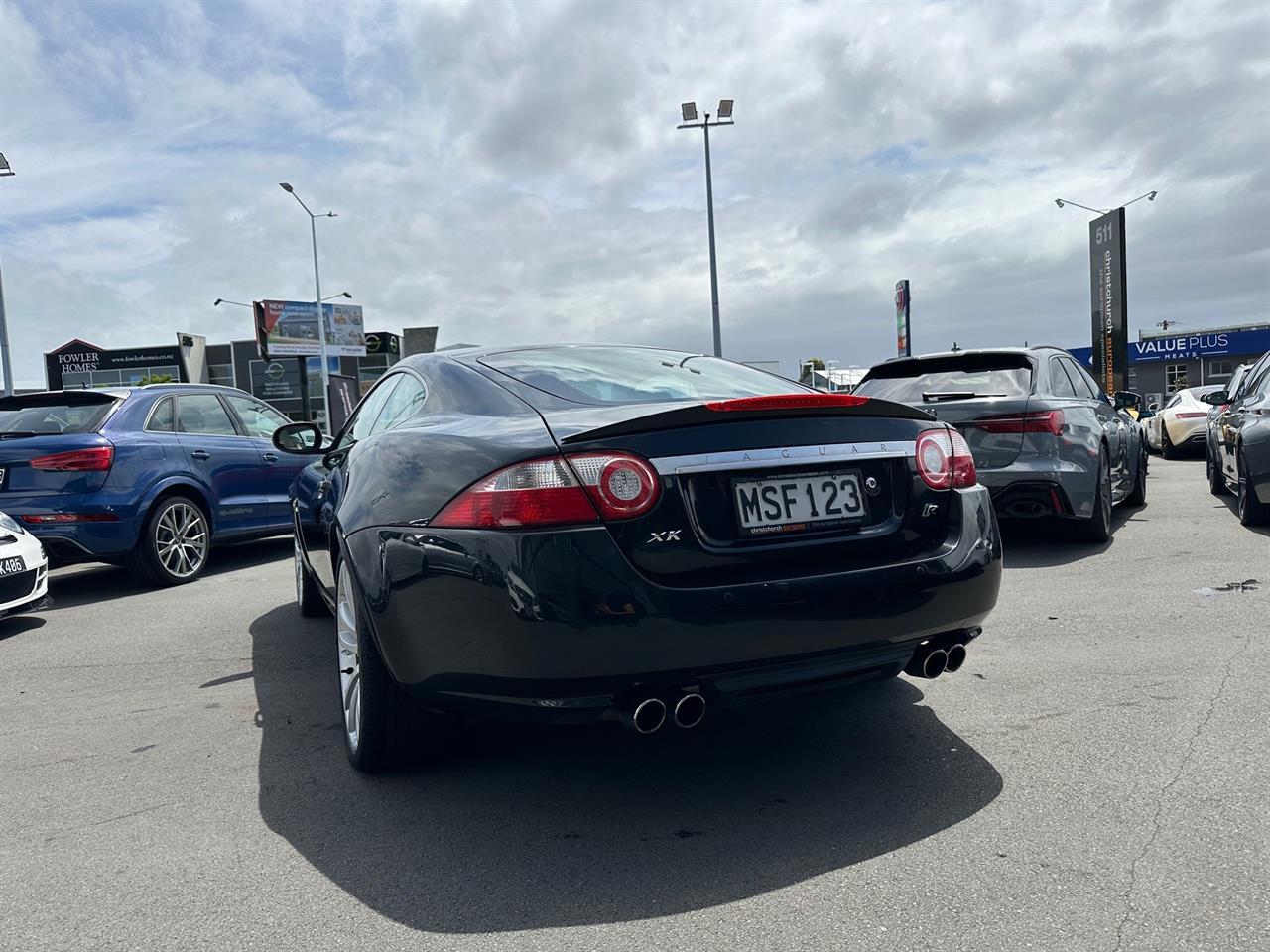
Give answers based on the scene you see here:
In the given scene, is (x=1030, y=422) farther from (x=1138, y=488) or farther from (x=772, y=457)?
(x=772, y=457)

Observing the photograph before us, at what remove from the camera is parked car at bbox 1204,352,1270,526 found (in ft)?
25.1

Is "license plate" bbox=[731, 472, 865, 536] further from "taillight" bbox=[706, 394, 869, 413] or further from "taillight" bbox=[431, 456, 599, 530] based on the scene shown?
"taillight" bbox=[431, 456, 599, 530]

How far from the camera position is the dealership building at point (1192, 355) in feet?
185

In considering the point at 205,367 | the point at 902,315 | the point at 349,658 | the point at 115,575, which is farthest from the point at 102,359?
the point at 349,658

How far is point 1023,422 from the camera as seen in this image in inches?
278

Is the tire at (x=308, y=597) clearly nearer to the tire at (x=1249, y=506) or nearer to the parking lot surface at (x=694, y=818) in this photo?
the parking lot surface at (x=694, y=818)

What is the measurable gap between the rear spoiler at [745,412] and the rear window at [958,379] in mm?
4279

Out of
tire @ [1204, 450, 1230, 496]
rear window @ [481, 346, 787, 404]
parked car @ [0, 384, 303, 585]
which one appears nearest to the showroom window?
tire @ [1204, 450, 1230, 496]

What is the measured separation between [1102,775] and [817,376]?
2665 centimetres

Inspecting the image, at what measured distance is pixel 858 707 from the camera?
3.94 metres

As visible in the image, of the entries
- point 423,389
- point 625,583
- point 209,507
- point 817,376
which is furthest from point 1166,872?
point 817,376

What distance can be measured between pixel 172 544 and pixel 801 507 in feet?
20.3

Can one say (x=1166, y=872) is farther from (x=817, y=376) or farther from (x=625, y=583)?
(x=817, y=376)

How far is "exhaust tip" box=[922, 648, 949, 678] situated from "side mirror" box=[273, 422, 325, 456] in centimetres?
351
